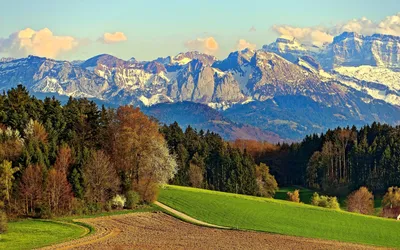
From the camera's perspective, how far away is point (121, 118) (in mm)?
100250

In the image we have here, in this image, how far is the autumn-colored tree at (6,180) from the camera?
7738 cm

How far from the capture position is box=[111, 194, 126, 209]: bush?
286ft

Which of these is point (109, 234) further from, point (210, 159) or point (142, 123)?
point (210, 159)

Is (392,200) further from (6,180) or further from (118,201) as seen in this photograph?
(6,180)

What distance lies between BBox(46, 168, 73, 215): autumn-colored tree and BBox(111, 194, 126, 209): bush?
817 cm

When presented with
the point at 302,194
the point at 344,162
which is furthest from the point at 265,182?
the point at 344,162

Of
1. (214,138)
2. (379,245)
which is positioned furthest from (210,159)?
(379,245)

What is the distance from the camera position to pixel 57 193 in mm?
79375

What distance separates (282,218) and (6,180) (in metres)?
40.3

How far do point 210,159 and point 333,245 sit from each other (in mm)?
93359

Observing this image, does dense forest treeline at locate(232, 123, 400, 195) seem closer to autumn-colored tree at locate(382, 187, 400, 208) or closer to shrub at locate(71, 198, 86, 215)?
autumn-colored tree at locate(382, 187, 400, 208)

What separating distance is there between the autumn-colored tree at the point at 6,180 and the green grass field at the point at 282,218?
25.5m

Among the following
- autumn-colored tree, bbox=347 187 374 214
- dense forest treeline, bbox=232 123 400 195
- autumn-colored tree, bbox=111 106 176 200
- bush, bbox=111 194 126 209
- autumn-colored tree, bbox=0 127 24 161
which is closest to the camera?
autumn-colored tree, bbox=0 127 24 161

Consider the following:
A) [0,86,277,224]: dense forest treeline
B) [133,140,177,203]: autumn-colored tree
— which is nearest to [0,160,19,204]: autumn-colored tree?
[0,86,277,224]: dense forest treeline
